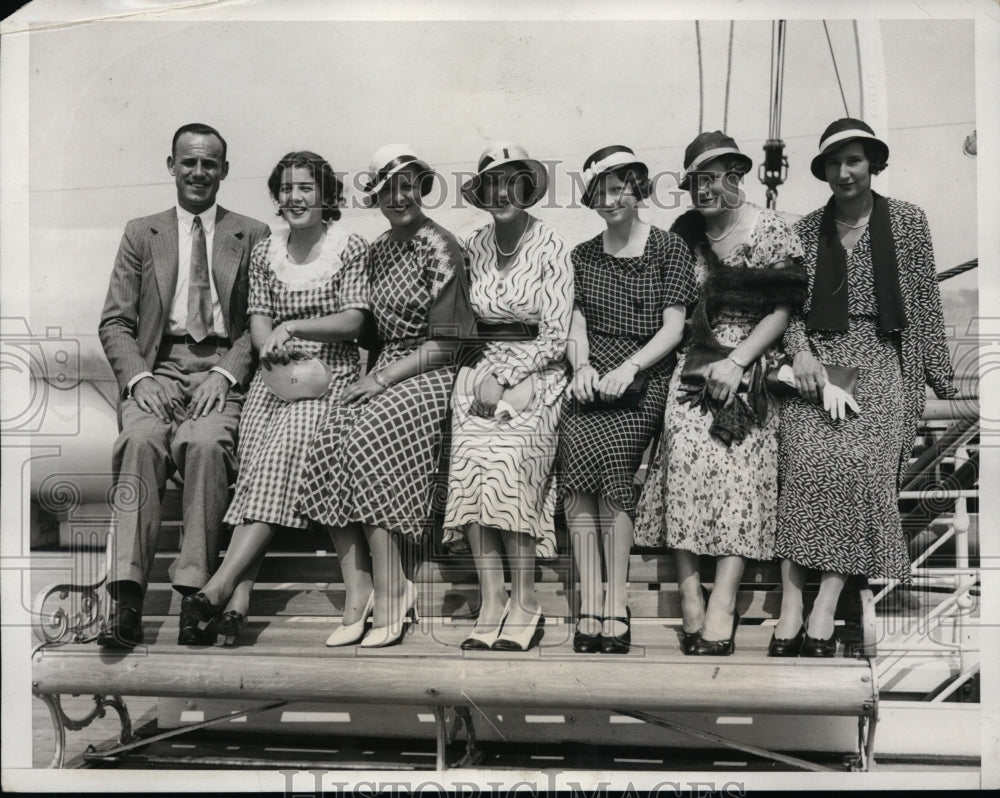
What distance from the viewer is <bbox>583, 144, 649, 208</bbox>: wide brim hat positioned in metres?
4.02

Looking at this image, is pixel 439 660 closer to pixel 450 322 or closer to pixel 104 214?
pixel 450 322

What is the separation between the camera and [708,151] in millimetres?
4004

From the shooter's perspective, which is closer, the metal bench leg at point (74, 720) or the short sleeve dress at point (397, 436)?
the short sleeve dress at point (397, 436)

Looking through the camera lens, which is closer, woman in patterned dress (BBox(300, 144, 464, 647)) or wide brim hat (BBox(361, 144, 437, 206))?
woman in patterned dress (BBox(300, 144, 464, 647))

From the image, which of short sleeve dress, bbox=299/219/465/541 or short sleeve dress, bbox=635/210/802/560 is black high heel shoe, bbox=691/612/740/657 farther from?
short sleeve dress, bbox=299/219/465/541

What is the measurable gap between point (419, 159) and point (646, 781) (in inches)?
93.1

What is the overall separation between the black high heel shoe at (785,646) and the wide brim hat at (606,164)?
1652mm

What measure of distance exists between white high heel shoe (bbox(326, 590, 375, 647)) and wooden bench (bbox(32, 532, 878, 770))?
4cm

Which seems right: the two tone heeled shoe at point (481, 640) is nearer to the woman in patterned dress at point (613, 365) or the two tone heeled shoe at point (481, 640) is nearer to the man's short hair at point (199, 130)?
the woman in patterned dress at point (613, 365)

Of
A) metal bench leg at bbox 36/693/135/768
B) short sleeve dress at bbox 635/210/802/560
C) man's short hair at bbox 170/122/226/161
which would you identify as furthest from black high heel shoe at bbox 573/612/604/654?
man's short hair at bbox 170/122/226/161

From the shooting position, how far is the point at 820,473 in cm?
386

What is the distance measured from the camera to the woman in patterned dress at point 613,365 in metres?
3.92

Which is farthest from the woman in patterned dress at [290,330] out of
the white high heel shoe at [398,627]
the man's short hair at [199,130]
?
the white high heel shoe at [398,627]

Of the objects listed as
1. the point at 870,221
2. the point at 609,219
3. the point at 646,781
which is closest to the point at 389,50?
the point at 609,219
